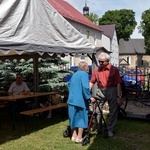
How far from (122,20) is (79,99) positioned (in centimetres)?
5506

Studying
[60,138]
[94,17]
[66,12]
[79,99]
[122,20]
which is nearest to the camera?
[79,99]

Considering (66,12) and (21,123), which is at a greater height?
(66,12)

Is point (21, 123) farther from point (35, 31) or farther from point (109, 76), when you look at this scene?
point (109, 76)

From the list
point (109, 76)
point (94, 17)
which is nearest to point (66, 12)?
point (109, 76)

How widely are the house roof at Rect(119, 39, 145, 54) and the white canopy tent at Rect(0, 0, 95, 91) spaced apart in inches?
2812

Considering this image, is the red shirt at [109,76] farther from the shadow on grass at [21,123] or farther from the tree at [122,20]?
the tree at [122,20]

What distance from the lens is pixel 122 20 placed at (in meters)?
59.0

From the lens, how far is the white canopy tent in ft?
20.0

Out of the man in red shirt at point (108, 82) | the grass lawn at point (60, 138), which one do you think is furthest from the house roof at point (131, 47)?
the man in red shirt at point (108, 82)

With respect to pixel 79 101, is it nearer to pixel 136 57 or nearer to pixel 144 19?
pixel 144 19

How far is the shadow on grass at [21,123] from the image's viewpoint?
7.08 metres

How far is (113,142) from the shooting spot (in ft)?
20.9

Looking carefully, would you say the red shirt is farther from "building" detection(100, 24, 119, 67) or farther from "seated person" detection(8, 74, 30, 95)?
"building" detection(100, 24, 119, 67)

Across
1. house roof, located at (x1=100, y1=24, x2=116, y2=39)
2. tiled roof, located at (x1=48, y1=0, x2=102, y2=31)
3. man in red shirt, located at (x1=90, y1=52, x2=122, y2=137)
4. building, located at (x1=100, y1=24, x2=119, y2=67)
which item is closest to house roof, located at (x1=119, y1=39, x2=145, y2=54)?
building, located at (x1=100, y1=24, x2=119, y2=67)
